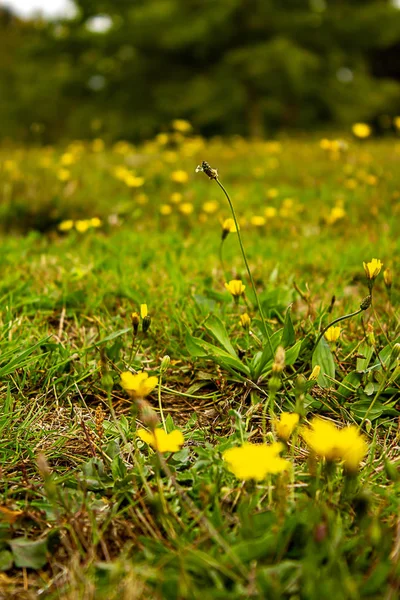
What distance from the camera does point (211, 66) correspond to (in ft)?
44.1

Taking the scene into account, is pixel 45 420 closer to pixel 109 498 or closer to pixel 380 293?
pixel 109 498

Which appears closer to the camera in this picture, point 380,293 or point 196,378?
point 196,378

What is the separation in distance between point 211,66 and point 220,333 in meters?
13.2

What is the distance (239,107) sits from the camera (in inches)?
513

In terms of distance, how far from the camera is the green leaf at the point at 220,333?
1589 mm

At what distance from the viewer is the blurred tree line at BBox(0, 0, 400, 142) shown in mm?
12414

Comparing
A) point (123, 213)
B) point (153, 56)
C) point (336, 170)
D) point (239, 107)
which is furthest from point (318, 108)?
point (123, 213)

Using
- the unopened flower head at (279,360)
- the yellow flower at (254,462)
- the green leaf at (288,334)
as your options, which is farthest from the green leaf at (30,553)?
the green leaf at (288,334)

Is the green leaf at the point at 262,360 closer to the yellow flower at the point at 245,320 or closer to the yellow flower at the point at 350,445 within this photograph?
the yellow flower at the point at 245,320

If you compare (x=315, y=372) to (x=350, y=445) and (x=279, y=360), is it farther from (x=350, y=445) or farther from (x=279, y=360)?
(x=350, y=445)

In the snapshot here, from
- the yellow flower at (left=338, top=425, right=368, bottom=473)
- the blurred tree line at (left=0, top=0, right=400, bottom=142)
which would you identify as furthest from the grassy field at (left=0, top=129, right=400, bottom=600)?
the blurred tree line at (left=0, top=0, right=400, bottom=142)

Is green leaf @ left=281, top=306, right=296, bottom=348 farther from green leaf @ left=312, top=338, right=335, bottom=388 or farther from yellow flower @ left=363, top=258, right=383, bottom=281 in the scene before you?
yellow flower @ left=363, top=258, right=383, bottom=281

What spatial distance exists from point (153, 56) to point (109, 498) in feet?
47.6

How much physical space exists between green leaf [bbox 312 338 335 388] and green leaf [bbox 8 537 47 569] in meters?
0.84
